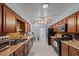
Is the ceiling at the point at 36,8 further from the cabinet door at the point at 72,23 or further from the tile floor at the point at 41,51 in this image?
the tile floor at the point at 41,51

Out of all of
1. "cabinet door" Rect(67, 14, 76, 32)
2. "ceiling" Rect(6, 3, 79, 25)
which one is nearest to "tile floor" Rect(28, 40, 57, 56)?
"cabinet door" Rect(67, 14, 76, 32)

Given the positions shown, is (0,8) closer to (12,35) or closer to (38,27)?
(12,35)

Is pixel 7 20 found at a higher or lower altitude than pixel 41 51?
higher

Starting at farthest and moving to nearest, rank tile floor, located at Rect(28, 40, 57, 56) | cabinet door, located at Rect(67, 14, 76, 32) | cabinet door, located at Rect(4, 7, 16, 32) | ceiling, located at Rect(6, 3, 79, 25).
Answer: tile floor, located at Rect(28, 40, 57, 56) < cabinet door, located at Rect(67, 14, 76, 32) < ceiling, located at Rect(6, 3, 79, 25) < cabinet door, located at Rect(4, 7, 16, 32)

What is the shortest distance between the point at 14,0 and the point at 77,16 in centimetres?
191

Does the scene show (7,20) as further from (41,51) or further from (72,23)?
(41,51)

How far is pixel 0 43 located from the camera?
2.03m

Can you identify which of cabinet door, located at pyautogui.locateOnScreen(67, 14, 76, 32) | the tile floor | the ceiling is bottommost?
the tile floor

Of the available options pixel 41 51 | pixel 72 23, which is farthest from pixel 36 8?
pixel 41 51

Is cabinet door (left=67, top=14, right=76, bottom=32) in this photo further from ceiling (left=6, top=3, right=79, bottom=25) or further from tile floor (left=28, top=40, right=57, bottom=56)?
tile floor (left=28, top=40, right=57, bottom=56)

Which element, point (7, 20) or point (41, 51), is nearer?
point (7, 20)

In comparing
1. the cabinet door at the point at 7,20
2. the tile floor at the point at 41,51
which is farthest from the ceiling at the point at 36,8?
the tile floor at the point at 41,51

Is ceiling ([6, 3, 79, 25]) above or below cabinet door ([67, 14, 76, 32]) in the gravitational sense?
above

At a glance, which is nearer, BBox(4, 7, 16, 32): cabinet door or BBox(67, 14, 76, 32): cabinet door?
BBox(4, 7, 16, 32): cabinet door
